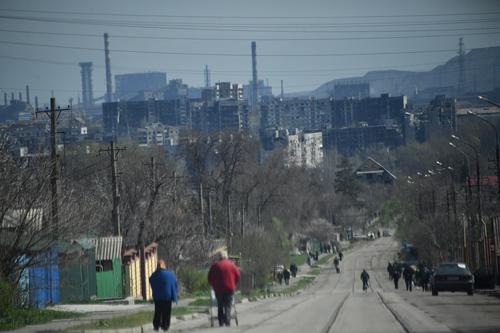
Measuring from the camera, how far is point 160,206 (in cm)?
6038

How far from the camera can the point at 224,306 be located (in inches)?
1025

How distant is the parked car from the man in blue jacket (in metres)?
21.9

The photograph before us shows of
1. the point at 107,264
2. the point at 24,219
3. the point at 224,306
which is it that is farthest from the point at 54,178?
the point at 224,306

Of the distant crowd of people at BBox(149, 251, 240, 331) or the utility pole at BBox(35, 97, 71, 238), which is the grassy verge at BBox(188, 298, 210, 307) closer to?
the utility pole at BBox(35, 97, 71, 238)

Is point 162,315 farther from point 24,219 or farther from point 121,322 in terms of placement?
point 24,219

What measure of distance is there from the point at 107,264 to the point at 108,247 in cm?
101

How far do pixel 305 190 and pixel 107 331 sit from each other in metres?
118

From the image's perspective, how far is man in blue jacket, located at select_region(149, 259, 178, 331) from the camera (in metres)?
25.0

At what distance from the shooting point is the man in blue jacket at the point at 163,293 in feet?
81.9

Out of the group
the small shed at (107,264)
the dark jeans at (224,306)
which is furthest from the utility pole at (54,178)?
the dark jeans at (224,306)

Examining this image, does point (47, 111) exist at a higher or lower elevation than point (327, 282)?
higher

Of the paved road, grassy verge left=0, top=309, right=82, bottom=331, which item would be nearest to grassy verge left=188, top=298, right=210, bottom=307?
the paved road

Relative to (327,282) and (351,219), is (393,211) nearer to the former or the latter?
(351,219)

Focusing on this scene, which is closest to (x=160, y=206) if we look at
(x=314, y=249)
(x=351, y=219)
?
(x=314, y=249)
